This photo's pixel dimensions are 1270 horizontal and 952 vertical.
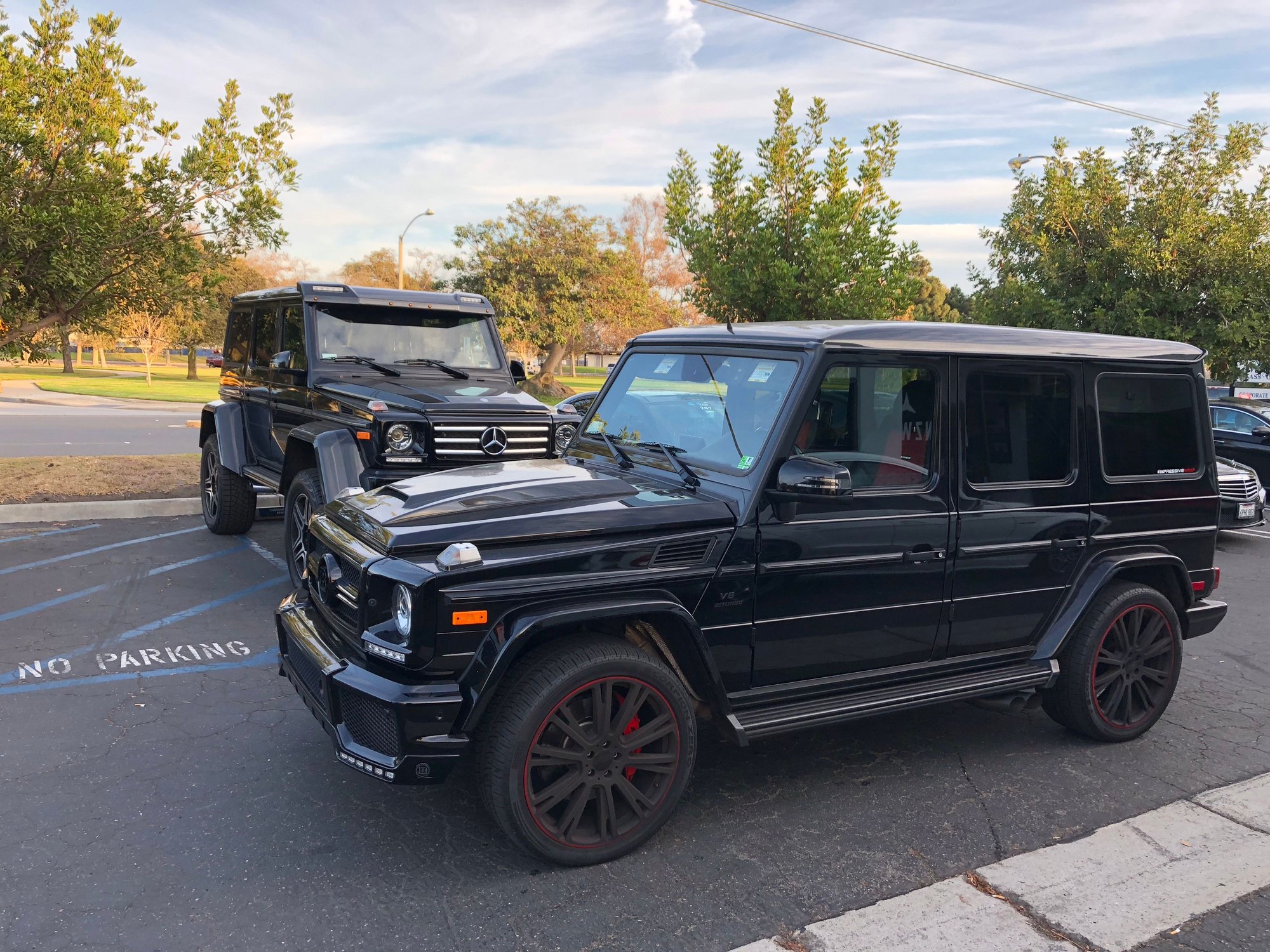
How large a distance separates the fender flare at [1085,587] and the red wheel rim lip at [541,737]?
6.37ft

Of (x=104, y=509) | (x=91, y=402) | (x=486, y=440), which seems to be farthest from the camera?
(x=91, y=402)

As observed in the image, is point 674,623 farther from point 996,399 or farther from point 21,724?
point 21,724

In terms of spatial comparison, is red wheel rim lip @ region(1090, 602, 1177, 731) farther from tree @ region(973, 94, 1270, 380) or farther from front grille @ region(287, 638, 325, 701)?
tree @ region(973, 94, 1270, 380)

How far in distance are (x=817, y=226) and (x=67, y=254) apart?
31.1 ft

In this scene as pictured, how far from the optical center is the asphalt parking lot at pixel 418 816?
2.96 m

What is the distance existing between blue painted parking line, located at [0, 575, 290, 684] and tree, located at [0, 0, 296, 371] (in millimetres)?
4201

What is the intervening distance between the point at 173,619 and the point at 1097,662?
18.3 feet

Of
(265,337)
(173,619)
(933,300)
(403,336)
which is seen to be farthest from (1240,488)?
(933,300)

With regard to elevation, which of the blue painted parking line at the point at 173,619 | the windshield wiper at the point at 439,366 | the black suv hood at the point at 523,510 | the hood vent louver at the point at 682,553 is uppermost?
the windshield wiper at the point at 439,366

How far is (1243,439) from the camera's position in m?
13.2

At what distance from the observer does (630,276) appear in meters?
37.9

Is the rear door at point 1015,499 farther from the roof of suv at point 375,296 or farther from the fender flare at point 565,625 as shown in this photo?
the roof of suv at point 375,296

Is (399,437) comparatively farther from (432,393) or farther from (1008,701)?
(1008,701)

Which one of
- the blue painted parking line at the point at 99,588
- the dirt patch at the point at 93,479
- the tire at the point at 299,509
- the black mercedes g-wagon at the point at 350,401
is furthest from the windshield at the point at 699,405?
the dirt patch at the point at 93,479
